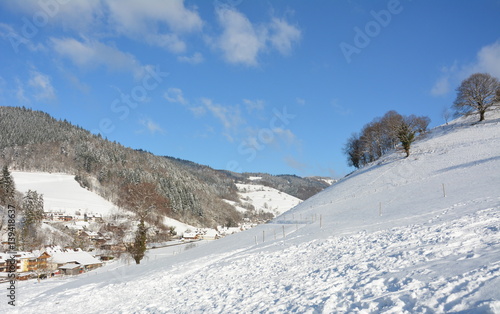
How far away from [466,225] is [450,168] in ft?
82.1

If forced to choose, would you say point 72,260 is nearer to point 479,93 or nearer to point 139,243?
point 139,243

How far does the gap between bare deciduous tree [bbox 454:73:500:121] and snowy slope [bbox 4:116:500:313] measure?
98.3 ft

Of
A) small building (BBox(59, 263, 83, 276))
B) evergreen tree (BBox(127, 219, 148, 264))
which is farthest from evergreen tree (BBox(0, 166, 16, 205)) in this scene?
evergreen tree (BBox(127, 219, 148, 264))

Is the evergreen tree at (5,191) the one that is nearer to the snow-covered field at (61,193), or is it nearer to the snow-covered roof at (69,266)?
the snow-covered roof at (69,266)

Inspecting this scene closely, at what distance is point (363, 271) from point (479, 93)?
58.8 metres

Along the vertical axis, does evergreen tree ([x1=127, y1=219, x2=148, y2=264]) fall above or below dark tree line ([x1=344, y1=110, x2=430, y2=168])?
below

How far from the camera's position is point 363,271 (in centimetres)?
1048

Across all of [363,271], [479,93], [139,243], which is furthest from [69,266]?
[479,93]

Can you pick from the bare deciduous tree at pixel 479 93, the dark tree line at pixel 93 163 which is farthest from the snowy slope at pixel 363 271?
the dark tree line at pixel 93 163

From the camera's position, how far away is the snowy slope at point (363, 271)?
7691mm

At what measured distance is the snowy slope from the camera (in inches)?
303

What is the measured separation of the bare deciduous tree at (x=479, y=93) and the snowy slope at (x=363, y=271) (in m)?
30.0

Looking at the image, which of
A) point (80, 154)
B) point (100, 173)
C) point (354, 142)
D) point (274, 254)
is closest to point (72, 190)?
point (100, 173)

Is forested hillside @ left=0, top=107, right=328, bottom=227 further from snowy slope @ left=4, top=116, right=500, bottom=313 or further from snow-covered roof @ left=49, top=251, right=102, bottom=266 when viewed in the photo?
snowy slope @ left=4, top=116, right=500, bottom=313
